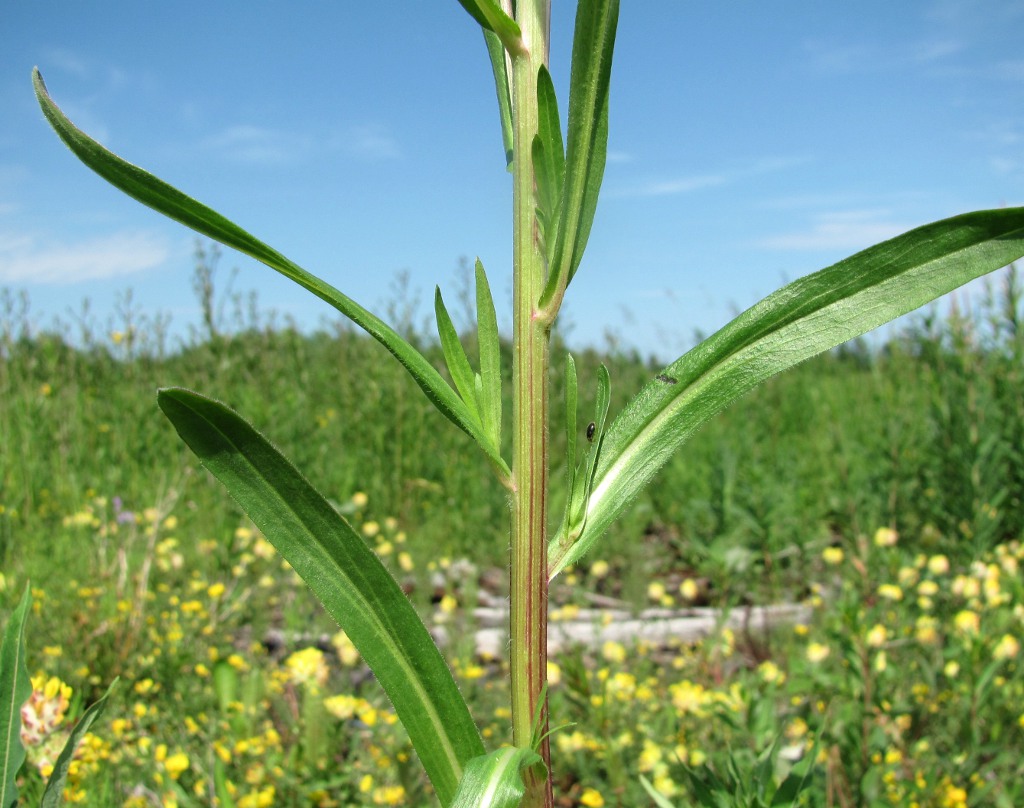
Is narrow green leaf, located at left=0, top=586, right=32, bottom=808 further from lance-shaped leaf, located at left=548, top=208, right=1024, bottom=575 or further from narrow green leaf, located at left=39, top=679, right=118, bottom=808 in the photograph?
lance-shaped leaf, located at left=548, top=208, right=1024, bottom=575

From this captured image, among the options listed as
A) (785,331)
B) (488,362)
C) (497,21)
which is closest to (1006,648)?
(785,331)

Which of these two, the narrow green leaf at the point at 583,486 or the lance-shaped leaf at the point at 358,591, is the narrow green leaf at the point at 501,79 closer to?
the narrow green leaf at the point at 583,486

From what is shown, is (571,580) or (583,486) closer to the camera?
(583,486)

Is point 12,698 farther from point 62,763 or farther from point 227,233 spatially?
point 227,233

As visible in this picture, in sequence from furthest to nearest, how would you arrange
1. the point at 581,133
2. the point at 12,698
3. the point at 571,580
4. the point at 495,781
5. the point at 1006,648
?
the point at 571,580
the point at 1006,648
the point at 12,698
the point at 581,133
the point at 495,781

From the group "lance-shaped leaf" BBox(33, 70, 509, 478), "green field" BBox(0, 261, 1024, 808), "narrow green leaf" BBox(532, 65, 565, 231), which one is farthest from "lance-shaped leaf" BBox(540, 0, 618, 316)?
"green field" BBox(0, 261, 1024, 808)

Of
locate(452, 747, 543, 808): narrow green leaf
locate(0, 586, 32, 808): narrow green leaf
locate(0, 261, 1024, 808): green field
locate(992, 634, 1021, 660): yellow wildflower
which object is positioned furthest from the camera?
locate(992, 634, 1021, 660): yellow wildflower
